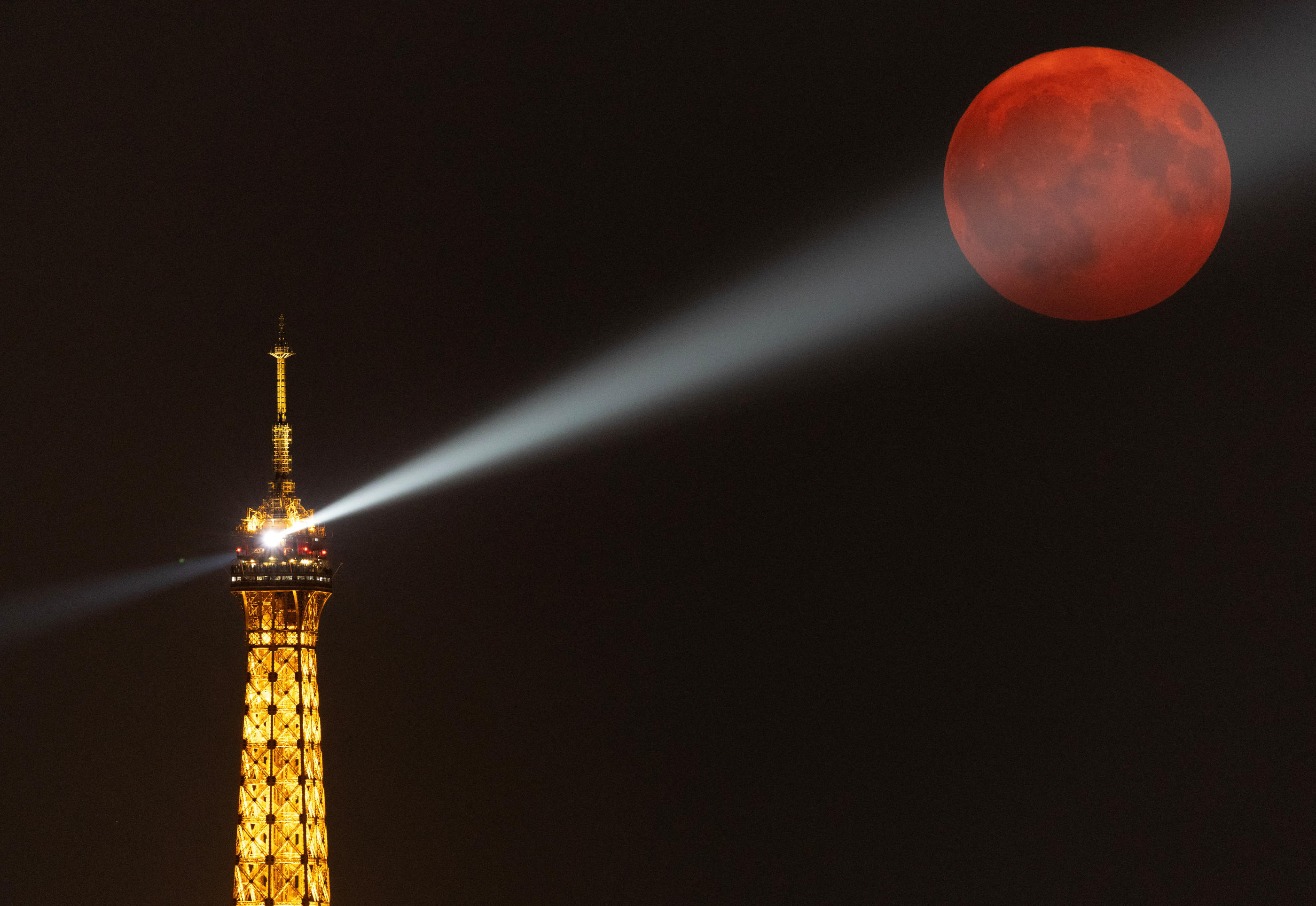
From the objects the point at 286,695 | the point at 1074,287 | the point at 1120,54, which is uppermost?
the point at 286,695

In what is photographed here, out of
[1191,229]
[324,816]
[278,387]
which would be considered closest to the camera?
[1191,229]

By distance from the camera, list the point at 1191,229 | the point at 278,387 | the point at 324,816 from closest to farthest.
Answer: the point at 1191,229
the point at 278,387
the point at 324,816

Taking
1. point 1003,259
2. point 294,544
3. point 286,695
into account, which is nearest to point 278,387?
point 294,544

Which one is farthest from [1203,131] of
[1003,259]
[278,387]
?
[278,387]

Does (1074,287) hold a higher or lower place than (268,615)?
lower

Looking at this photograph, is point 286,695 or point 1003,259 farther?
point 286,695

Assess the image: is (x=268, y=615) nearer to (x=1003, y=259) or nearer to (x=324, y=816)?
(x=324, y=816)

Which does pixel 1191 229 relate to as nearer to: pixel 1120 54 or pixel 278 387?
pixel 1120 54
